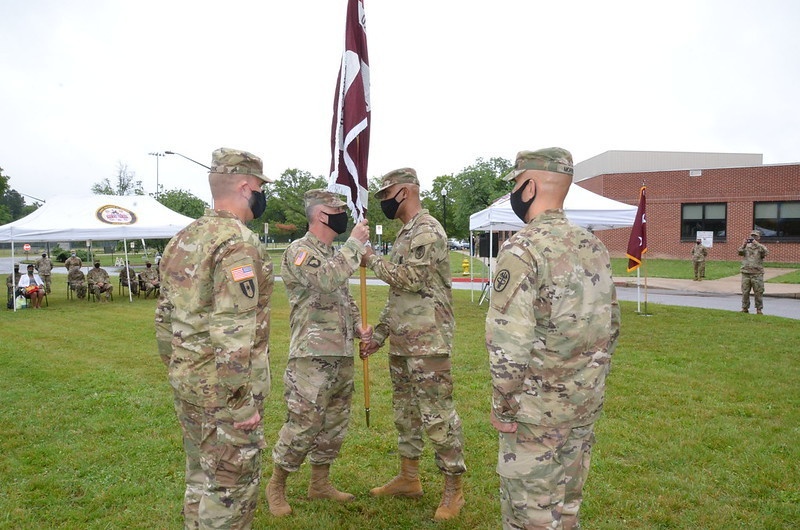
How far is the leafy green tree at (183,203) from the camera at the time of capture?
5834 cm

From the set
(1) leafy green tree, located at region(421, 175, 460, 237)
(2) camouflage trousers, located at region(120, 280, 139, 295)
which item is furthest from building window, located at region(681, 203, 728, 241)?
(2) camouflage trousers, located at region(120, 280, 139, 295)

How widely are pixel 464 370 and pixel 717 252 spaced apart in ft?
95.2

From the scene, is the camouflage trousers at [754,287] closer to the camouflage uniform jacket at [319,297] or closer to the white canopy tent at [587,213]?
the white canopy tent at [587,213]

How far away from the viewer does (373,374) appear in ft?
24.5

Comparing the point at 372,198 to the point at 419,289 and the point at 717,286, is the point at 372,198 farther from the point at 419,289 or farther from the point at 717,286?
the point at 419,289

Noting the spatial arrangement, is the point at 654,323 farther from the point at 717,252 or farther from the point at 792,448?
the point at 717,252

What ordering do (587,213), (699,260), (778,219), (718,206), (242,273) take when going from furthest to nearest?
(718,206) → (778,219) → (699,260) → (587,213) → (242,273)

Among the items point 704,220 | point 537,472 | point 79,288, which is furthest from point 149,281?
point 704,220

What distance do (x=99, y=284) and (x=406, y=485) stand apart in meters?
16.2

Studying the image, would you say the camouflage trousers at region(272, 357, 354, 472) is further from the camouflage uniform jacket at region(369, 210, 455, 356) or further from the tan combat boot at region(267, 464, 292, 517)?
the camouflage uniform jacket at region(369, 210, 455, 356)

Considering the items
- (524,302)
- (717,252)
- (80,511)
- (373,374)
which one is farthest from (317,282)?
(717,252)

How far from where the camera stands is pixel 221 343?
8.30ft

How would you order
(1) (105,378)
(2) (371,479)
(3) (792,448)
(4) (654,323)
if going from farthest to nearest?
1. (4) (654,323)
2. (1) (105,378)
3. (3) (792,448)
4. (2) (371,479)

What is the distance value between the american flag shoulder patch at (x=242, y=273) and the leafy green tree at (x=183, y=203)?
188ft
